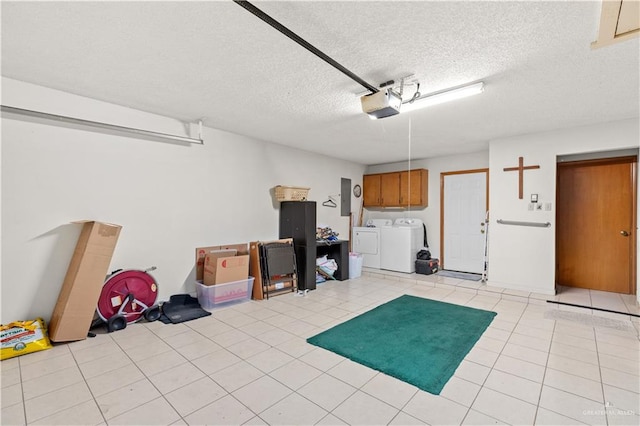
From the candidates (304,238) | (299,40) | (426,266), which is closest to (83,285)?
(304,238)

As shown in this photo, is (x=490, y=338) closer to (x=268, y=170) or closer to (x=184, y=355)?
(x=184, y=355)

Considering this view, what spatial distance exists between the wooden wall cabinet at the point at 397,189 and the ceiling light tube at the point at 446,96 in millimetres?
3407

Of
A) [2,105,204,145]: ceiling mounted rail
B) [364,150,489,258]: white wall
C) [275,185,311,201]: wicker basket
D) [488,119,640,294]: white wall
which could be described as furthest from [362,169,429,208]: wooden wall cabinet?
[2,105,204,145]: ceiling mounted rail

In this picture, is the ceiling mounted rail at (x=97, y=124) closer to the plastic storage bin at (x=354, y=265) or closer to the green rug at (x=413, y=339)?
the green rug at (x=413, y=339)

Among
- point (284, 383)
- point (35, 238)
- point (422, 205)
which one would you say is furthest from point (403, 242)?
point (35, 238)

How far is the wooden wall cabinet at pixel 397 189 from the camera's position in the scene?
641 centimetres

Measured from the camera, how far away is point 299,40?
6.13 ft

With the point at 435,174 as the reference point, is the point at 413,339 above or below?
below

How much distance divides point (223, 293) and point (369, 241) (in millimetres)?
3587

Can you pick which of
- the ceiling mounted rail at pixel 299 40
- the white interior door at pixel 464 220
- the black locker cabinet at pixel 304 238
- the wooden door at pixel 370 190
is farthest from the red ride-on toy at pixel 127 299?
the white interior door at pixel 464 220

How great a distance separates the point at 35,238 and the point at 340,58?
11.2ft

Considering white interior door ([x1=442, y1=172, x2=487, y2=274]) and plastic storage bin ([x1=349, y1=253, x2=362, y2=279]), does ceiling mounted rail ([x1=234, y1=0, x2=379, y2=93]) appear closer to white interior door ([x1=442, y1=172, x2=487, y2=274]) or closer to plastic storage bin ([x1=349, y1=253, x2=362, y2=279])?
plastic storage bin ([x1=349, y1=253, x2=362, y2=279])

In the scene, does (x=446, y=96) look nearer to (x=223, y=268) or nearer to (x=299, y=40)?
(x=299, y=40)

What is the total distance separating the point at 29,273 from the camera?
2881 mm
